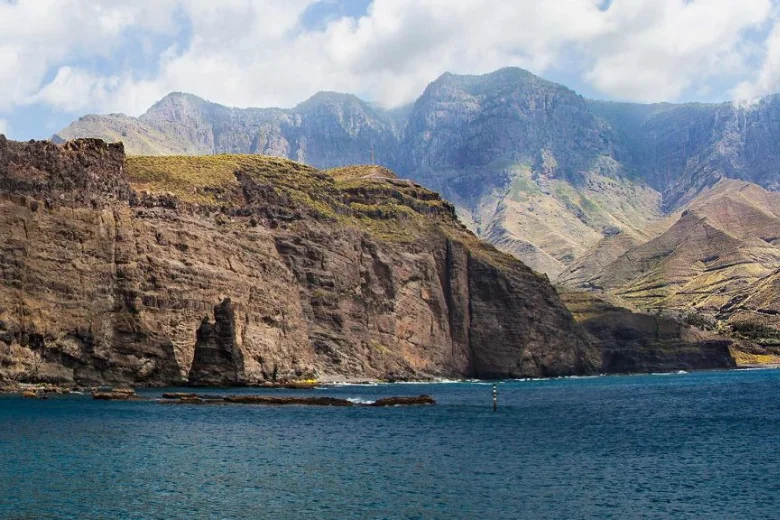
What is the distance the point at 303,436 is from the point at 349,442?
21.9 ft

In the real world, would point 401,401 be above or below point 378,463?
above

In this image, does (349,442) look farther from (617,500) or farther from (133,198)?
(133,198)

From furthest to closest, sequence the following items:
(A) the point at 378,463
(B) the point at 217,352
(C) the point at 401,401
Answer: (B) the point at 217,352, (C) the point at 401,401, (A) the point at 378,463

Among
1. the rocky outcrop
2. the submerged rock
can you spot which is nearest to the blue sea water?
the submerged rock

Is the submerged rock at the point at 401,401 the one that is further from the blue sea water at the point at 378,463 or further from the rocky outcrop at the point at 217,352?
the rocky outcrop at the point at 217,352

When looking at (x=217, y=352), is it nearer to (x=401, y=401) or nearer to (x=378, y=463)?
(x=401, y=401)

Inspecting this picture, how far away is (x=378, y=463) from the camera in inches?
3211

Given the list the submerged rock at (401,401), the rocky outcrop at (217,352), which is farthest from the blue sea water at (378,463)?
the rocky outcrop at (217,352)

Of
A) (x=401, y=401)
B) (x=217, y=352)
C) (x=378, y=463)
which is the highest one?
(x=217, y=352)

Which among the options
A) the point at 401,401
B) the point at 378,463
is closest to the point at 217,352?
the point at 401,401

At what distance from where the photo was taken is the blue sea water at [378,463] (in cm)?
6150

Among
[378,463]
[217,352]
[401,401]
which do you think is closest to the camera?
[378,463]

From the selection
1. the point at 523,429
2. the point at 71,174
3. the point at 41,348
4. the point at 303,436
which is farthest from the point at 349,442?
the point at 71,174

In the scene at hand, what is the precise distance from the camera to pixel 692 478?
73.2 meters
